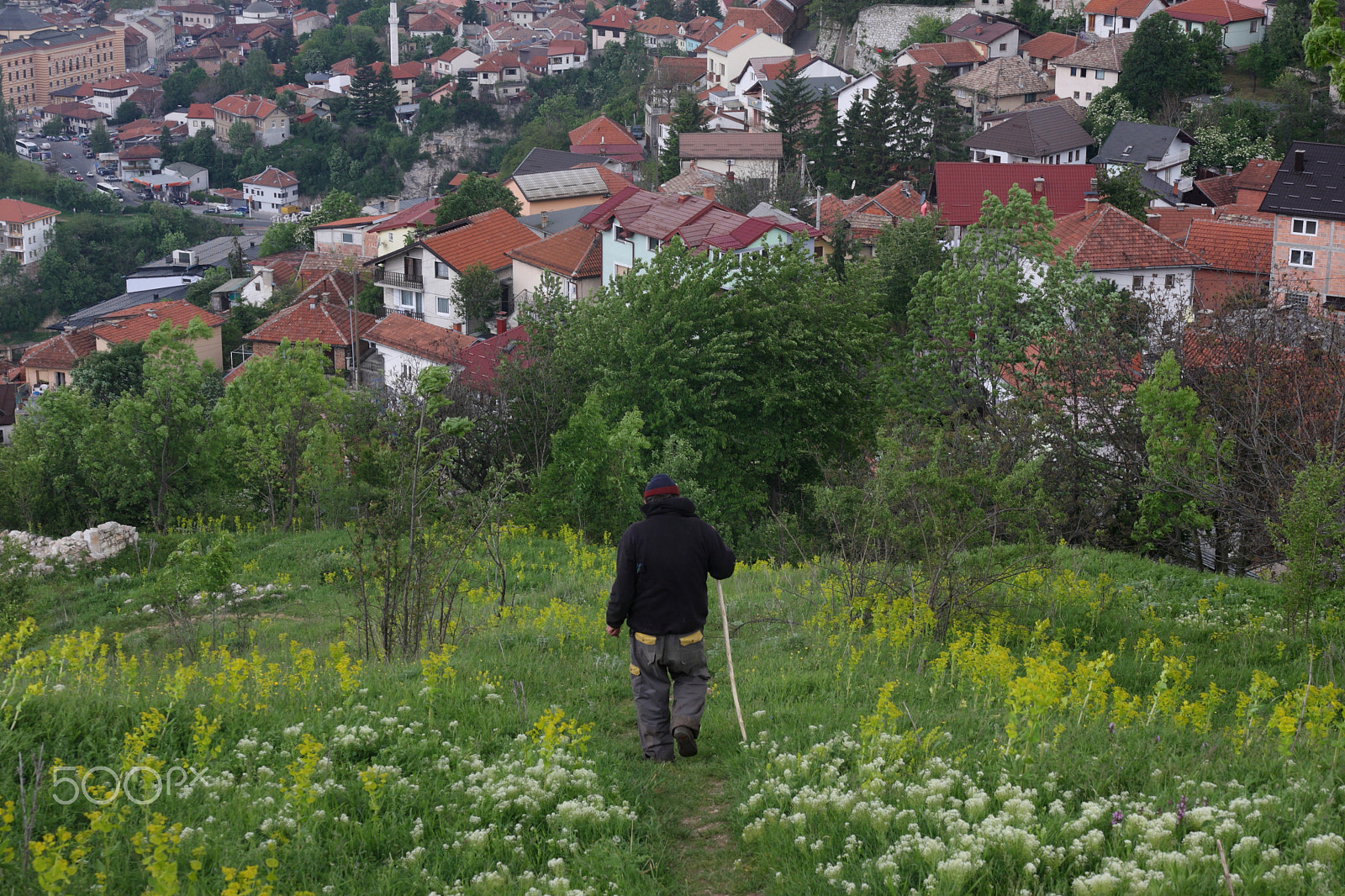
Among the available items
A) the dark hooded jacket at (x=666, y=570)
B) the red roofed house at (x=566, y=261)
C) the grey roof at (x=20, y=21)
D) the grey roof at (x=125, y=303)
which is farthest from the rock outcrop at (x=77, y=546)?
the grey roof at (x=20, y=21)

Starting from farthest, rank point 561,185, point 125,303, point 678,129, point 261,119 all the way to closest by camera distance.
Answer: point 261,119 → point 125,303 → point 678,129 → point 561,185

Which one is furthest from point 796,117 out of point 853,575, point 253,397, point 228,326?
point 853,575

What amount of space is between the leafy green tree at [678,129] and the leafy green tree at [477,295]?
60.2 feet

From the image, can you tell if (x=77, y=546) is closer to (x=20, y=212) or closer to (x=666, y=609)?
(x=666, y=609)

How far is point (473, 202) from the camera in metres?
49.8

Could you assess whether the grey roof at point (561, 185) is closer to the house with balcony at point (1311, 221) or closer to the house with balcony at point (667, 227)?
the house with balcony at point (667, 227)

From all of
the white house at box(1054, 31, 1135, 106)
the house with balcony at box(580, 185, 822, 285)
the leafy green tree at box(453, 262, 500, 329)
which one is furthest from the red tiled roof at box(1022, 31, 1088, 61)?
the leafy green tree at box(453, 262, 500, 329)

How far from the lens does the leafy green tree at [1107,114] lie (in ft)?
171

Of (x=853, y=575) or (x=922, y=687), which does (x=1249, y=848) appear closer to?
(x=922, y=687)

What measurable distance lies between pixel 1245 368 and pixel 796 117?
4453cm

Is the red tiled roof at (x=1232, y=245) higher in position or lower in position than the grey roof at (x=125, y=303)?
higher

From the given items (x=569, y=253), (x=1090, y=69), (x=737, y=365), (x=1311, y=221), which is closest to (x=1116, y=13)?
(x=1090, y=69)

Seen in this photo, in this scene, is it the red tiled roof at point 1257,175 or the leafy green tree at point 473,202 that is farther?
the leafy green tree at point 473,202

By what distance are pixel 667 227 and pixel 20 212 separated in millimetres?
62841
